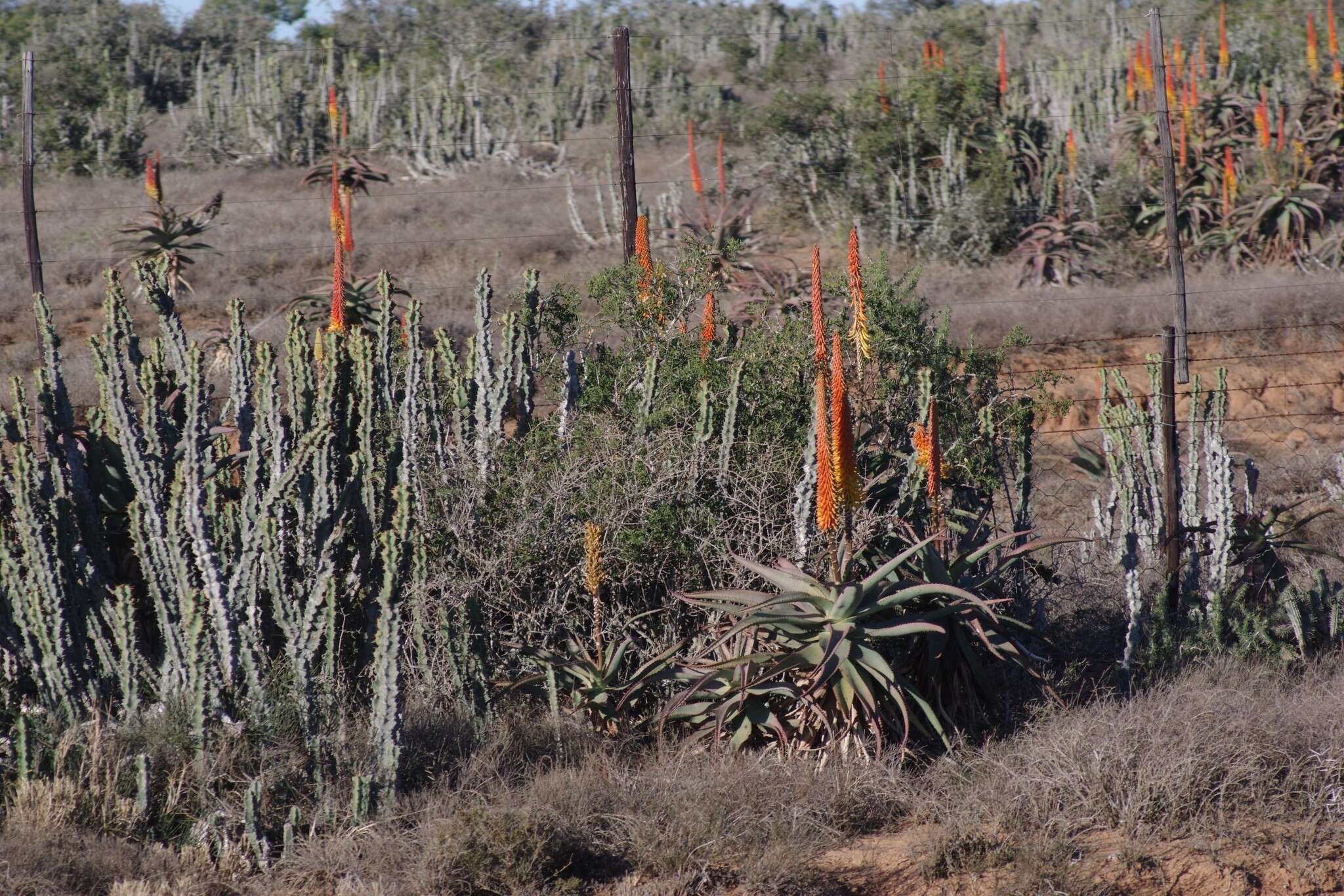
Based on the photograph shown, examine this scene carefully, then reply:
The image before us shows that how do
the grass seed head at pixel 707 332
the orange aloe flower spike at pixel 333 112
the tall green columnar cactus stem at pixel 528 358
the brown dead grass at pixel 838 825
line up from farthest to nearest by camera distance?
the orange aloe flower spike at pixel 333 112, the grass seed head at pixel 707 332, the tall green columnar cactus stem at pixel 528 358, the brown dead grass at pixel 838 825

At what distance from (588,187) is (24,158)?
35.5 feet

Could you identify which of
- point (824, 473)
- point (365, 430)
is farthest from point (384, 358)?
point (824, 473)

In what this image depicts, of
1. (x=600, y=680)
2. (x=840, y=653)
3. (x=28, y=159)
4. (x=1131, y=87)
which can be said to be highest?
(x=1131, y=87)

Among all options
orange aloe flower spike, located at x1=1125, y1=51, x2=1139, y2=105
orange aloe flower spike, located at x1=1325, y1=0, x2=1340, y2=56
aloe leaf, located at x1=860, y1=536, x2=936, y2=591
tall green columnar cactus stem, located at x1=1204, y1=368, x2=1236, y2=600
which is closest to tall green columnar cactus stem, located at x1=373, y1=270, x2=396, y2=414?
aloe leaf, located at x1=860, y1=536, x2=936, y2=591

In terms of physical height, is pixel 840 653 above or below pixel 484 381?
below

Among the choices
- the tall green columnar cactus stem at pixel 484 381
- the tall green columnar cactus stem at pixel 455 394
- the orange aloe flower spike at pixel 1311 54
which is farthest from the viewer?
the orange aloe flower spike at pixel 1311 54

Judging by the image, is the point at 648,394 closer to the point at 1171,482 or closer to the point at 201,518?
the point at 201,518

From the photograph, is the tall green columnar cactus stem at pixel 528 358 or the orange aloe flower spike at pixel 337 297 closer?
the tall green columnar cactus stem at pixel 528 358

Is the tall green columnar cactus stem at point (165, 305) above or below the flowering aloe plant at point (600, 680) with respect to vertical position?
above

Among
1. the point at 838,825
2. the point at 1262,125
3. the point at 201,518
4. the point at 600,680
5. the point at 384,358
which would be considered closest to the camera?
the point at 838,825

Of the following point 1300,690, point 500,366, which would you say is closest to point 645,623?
point 500,366

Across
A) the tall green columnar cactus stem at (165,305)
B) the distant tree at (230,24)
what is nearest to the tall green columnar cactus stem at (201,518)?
the tall green columnar cactus stem at (165,305)

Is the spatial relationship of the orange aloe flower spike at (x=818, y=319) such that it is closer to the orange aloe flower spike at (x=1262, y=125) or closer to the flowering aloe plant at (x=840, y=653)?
the flowering aloe plant at (x=840, y=653)

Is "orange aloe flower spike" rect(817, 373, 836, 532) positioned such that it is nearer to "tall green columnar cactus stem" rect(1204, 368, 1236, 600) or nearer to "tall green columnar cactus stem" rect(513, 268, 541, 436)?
"tall green columnar cactus stem" rect(513, 268, 541, 436)
